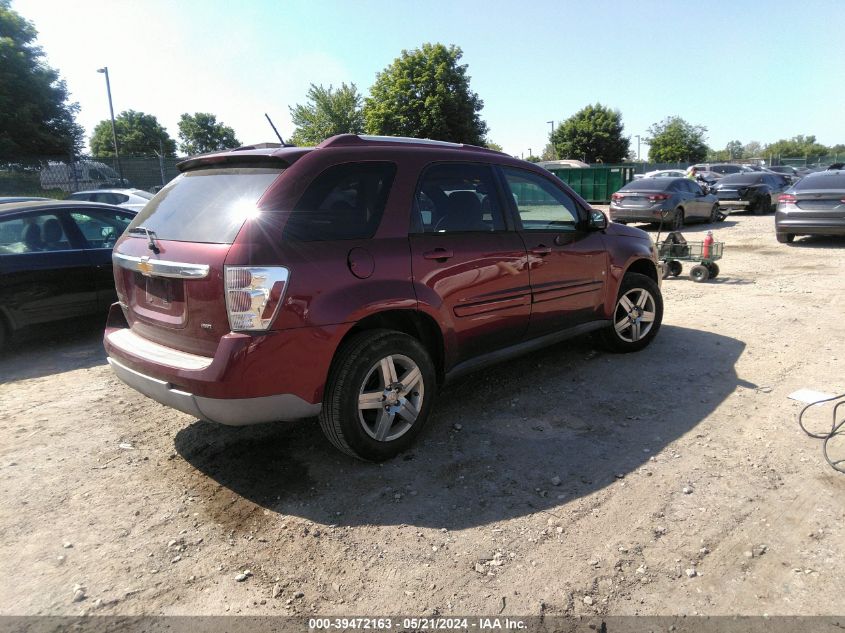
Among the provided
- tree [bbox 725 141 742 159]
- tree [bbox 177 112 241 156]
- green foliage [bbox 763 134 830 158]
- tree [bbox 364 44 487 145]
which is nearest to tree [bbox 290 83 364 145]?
tree [bbox 364 44 487 145]

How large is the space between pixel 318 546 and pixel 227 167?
221 centimetres

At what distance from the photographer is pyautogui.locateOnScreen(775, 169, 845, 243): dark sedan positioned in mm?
11578

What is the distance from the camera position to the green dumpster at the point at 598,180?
85.2 feet

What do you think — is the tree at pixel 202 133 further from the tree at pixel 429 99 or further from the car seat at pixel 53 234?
the car seat at pixel 53 234

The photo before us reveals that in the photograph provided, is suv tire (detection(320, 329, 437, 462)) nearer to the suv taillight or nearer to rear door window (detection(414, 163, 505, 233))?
the suv taillight

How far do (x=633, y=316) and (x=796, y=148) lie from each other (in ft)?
348

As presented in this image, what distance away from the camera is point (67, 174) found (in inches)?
878

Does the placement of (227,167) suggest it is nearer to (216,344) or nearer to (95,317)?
(216,344)

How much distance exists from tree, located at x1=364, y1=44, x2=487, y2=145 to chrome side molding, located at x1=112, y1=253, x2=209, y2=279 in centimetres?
3697

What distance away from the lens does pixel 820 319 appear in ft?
21.3

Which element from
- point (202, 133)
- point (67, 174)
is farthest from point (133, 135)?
point (67, 174)

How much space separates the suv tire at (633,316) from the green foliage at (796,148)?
91.2 meters

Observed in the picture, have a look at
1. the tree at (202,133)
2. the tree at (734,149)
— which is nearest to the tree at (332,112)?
the tree at (202,133)

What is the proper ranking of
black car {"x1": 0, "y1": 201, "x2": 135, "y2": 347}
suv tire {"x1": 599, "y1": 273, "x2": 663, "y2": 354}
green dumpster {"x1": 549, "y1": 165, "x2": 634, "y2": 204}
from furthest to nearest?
green dumpster {"x1": 549, "y1": 165, "x2": 634, "y2": 204} < black car {"x1": 0, "y1": 201, "x2": 135, "y2": 347} < suv tire {"x1": 599, "y1": 273, "x2": 663, "y2": 354}
